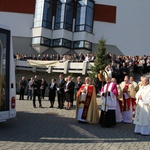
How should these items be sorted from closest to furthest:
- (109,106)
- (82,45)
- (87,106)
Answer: (109,106)
(87,106)
(82,45)

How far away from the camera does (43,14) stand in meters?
34.6

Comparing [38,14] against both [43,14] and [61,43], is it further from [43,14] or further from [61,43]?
[61,43]

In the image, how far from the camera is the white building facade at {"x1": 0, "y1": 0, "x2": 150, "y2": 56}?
34781mm

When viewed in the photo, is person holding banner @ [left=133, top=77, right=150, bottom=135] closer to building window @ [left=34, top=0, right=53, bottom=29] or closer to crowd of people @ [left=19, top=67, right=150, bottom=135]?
crowd of people @ [left=19, top=67, right=150, bottom=135]

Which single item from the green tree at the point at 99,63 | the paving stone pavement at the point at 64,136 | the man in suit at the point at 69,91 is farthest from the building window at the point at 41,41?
the paving stone pavement at the point at 64,136

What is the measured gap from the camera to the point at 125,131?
32.0 feet

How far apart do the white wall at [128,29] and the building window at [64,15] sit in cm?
381

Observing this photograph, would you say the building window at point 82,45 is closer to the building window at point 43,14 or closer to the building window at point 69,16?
the building window at point 69,16

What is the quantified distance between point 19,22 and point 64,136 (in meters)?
28.9

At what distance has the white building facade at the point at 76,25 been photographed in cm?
3478

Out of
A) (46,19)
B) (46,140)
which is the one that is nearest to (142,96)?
(46,140)

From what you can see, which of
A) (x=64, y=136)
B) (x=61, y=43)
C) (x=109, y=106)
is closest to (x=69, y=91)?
(x=109, y=106)

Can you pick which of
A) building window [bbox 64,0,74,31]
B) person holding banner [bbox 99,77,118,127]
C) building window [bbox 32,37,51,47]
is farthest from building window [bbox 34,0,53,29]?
person holding banner [bbox 99,77,118,127]

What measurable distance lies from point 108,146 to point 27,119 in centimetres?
474
